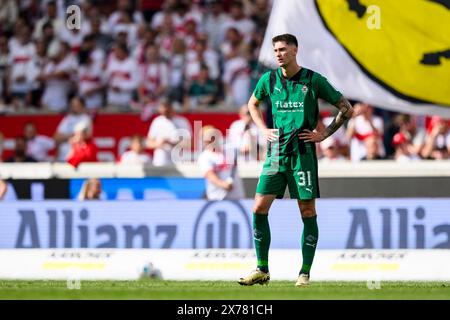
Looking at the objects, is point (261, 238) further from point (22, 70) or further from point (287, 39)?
point (22, 70)

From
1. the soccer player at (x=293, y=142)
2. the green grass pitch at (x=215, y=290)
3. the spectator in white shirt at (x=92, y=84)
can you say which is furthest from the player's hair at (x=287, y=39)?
the spectator in white shirt at (x=92, y=84)

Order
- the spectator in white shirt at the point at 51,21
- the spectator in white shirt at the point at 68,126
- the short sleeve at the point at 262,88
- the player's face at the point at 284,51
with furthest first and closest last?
the spectator in white shirt at the point at 51,21 < the spectator in white shirt at the point at 68,126 < the short sleeve at the point at 262,88 < the player's face at the point at 284,51

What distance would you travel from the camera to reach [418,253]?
12.5 metres

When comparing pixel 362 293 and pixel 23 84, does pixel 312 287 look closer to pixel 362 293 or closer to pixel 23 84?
pixel 362 293

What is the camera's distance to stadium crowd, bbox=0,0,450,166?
17.4 meters

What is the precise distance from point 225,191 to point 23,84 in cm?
672

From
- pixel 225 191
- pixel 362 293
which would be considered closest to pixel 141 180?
pixel 225 191

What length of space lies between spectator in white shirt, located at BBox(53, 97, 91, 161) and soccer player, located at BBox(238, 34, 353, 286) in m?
7.91

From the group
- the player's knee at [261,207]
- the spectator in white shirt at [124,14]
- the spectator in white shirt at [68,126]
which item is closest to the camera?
the player's knee at [261,207]

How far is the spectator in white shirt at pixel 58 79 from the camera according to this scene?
19.8m

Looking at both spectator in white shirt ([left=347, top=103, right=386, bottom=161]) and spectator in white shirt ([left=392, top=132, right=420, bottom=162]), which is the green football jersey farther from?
spectator in white shirt ([left=347, top=103, right=386, bottom=161])

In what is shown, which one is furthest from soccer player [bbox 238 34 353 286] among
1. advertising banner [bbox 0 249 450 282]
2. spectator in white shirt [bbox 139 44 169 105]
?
spectator in white shirt [bbox 139 44 169 105]

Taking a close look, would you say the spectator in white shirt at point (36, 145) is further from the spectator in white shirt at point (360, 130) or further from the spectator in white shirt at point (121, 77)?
the spectator in white shirt at point (360, 130)

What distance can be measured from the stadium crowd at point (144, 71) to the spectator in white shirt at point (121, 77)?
16mm
